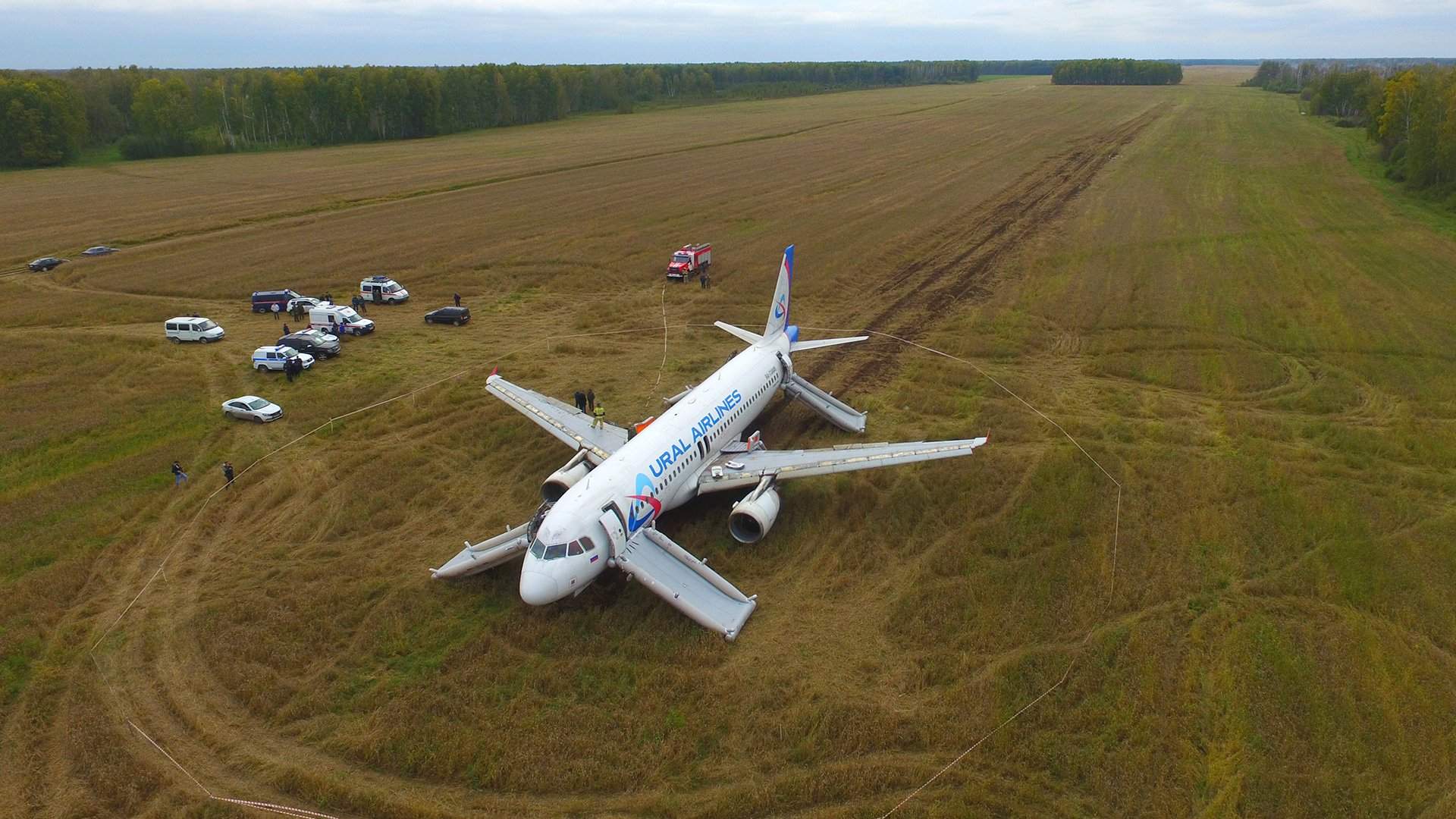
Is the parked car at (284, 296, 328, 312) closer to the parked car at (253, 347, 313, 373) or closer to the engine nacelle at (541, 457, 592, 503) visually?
the parked car at (253, 347, 313, 373)

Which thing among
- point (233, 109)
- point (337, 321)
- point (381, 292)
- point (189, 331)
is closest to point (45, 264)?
point (189, 331)

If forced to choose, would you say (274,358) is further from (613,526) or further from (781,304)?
(613,526)

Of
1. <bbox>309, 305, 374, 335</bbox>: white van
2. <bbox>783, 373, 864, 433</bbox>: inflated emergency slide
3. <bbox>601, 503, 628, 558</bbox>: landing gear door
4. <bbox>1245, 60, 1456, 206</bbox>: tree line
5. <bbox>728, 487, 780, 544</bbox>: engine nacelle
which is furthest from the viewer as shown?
<bbox>1245, 60, 1456, 206</bbox>: tree line

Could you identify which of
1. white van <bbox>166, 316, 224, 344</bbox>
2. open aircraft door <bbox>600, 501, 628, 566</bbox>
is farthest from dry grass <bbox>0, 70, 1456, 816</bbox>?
open aircraft door <bbox>600, 501, 628, 566</bbox>

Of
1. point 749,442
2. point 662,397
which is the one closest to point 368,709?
point 749,442

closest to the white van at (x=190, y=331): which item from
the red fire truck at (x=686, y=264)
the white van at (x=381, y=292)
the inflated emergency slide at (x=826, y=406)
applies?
the white van at (x=381, y=292)
